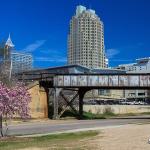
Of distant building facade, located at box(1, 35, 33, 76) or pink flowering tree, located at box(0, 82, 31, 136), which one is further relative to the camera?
distant building facade, located at box(1, 35, 33, 76)

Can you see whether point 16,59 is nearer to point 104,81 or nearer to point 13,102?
point 104,81

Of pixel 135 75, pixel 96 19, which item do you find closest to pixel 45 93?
pixel 135 75

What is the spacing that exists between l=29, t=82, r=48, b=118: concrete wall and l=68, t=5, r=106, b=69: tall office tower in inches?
4458

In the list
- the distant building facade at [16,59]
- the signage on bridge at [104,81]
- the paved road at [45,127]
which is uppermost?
the distant building facade at [16,59]

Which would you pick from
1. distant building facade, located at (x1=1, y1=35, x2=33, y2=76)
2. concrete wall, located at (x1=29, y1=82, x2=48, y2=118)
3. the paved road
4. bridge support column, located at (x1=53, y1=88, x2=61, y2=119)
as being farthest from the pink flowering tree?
distant building facade, located at (x1=1, y1=35, x2=33, y2=76)

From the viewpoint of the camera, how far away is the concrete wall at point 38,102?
6488 centimetres

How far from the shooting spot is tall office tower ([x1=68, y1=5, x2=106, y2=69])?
184 metres

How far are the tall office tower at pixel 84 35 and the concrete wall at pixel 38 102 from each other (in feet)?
372

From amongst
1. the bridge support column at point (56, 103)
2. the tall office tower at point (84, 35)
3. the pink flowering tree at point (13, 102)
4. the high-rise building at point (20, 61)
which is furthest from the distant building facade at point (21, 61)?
the pink flowering tree at point (13, 102)

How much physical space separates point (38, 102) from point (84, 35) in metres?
118

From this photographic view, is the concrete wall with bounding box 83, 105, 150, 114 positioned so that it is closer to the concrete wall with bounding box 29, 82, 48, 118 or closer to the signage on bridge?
the signage on bridge

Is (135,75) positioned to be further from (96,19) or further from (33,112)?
(96,19)

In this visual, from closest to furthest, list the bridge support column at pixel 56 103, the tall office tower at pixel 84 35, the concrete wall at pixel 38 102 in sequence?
the concrete wall at pixel 38 102 → the bridge support column at pixel 56 103 → the tall office tower at pixel 84 35

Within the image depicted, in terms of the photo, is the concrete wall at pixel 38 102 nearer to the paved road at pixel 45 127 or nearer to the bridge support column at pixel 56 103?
the bridge support column at pixel 56 103
